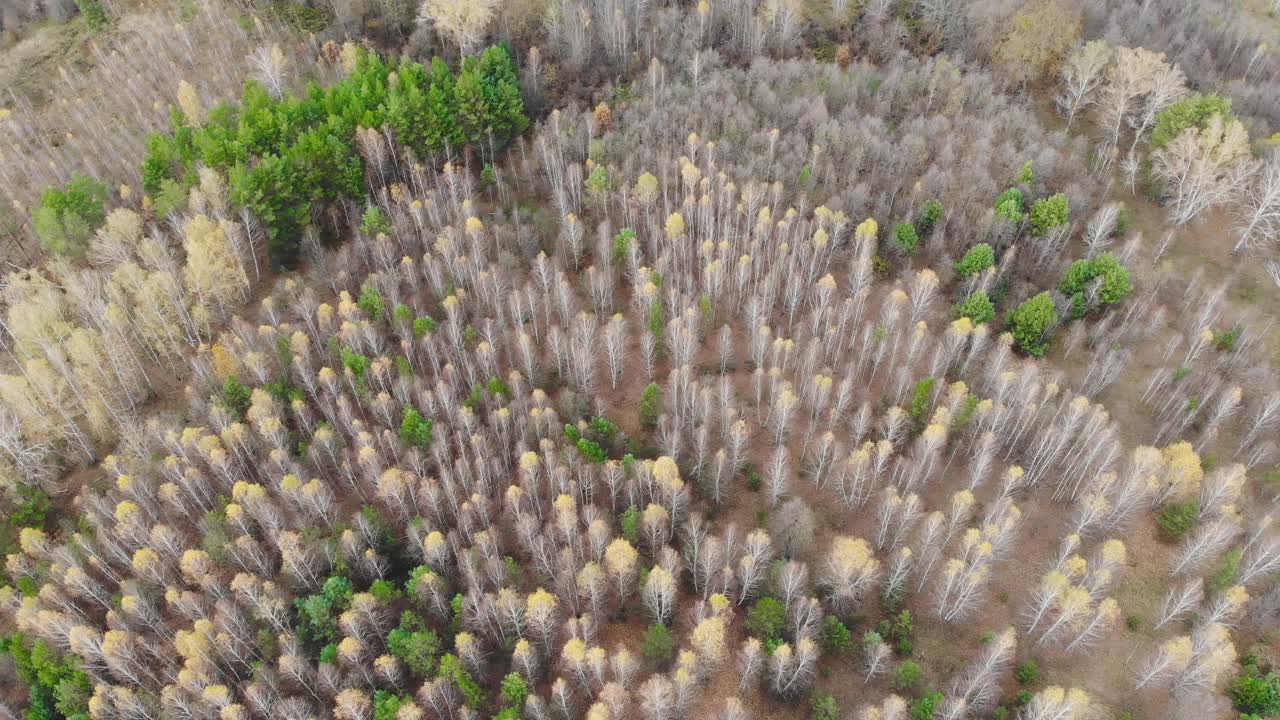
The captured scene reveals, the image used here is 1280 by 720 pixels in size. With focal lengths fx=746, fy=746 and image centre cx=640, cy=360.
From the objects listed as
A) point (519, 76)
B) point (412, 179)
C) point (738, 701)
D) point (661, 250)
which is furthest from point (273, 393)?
point (519, 76)

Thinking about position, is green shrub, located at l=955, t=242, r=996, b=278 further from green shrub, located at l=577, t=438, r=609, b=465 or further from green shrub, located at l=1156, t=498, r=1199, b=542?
green shrub, located at l=577, t=438, r=609, b=465

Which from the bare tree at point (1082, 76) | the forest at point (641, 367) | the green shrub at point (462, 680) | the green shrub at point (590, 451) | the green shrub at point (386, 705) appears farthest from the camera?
the bare tree at point (1082, 76)

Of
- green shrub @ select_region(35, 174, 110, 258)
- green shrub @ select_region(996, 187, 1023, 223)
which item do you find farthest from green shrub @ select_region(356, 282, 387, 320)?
green shrub @ select_region(996, 187, 1023, 223)

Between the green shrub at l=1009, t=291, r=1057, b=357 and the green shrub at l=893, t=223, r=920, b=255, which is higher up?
the green shrub at l=893, t=223, r=920, b=255

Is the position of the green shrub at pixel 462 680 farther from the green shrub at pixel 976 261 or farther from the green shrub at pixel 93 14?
the green shrub at pixel 93 14

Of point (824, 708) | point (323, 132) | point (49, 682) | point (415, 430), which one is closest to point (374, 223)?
point (323, 132)

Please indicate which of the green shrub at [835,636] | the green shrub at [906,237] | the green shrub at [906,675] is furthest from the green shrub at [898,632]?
the green shrub at [906,237]

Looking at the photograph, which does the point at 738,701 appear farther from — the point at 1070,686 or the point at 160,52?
the point at 160,52
